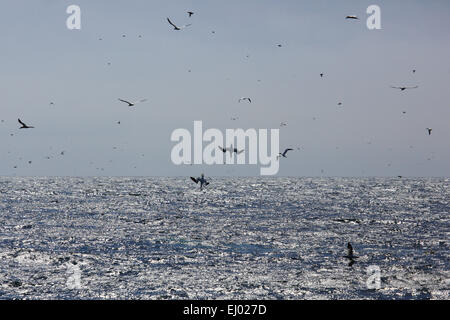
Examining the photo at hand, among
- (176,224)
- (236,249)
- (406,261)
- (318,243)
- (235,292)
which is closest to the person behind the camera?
(235,292)

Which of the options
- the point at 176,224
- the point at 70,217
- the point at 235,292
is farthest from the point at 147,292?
the point at 70,217

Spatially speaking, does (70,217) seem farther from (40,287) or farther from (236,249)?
(40,287)

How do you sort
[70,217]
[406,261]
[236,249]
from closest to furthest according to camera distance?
1. [406,261]
2. [236,249]
3. [70,217]

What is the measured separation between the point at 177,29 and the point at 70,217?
57.8 meters

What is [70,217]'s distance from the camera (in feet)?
279

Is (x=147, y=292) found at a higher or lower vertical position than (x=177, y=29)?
lower

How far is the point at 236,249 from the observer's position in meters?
51.0

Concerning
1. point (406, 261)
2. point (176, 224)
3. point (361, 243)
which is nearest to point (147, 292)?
point (406, 261)
